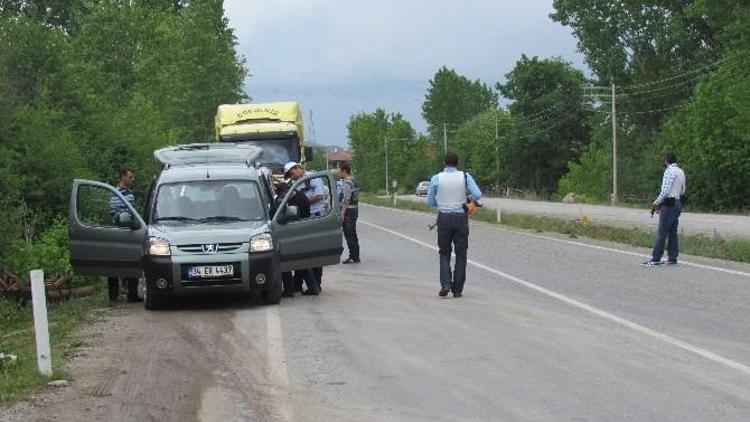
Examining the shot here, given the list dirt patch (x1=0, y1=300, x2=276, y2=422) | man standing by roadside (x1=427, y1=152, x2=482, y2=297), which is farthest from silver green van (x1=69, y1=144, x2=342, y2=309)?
man standing by roadside (x1=427, y1=152, x2=482, y2=297)

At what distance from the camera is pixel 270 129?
1118 inches

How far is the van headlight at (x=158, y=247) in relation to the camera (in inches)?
496

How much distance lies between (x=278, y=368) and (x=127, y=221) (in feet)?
16.8

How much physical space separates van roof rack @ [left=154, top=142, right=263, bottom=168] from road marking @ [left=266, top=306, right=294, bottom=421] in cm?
370

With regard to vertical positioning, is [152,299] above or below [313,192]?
below

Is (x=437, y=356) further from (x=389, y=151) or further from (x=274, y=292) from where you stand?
(x=389, y=151)

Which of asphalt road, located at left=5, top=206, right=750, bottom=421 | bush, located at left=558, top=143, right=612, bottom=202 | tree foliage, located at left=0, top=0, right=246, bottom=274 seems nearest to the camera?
asphalt road, located at left=5, top=206, right=750, bottom=421

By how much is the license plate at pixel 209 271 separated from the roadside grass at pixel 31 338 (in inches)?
50.5

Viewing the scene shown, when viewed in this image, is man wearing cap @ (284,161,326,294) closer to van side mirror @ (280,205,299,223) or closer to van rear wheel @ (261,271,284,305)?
van side mirror @ (280,205,299,223)

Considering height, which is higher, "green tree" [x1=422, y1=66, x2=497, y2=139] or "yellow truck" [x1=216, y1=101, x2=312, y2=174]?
"green tree" [x1=422, y1=66, x2=497, y2=139]

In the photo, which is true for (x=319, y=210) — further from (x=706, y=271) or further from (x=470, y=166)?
(x=470, y=166)

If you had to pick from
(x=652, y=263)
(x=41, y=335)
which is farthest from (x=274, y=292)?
(x=652, y=263)

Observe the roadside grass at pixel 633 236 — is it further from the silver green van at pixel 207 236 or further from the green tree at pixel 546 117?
the green tree at pixel 546 117

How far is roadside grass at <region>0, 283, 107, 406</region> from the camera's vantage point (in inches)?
327
